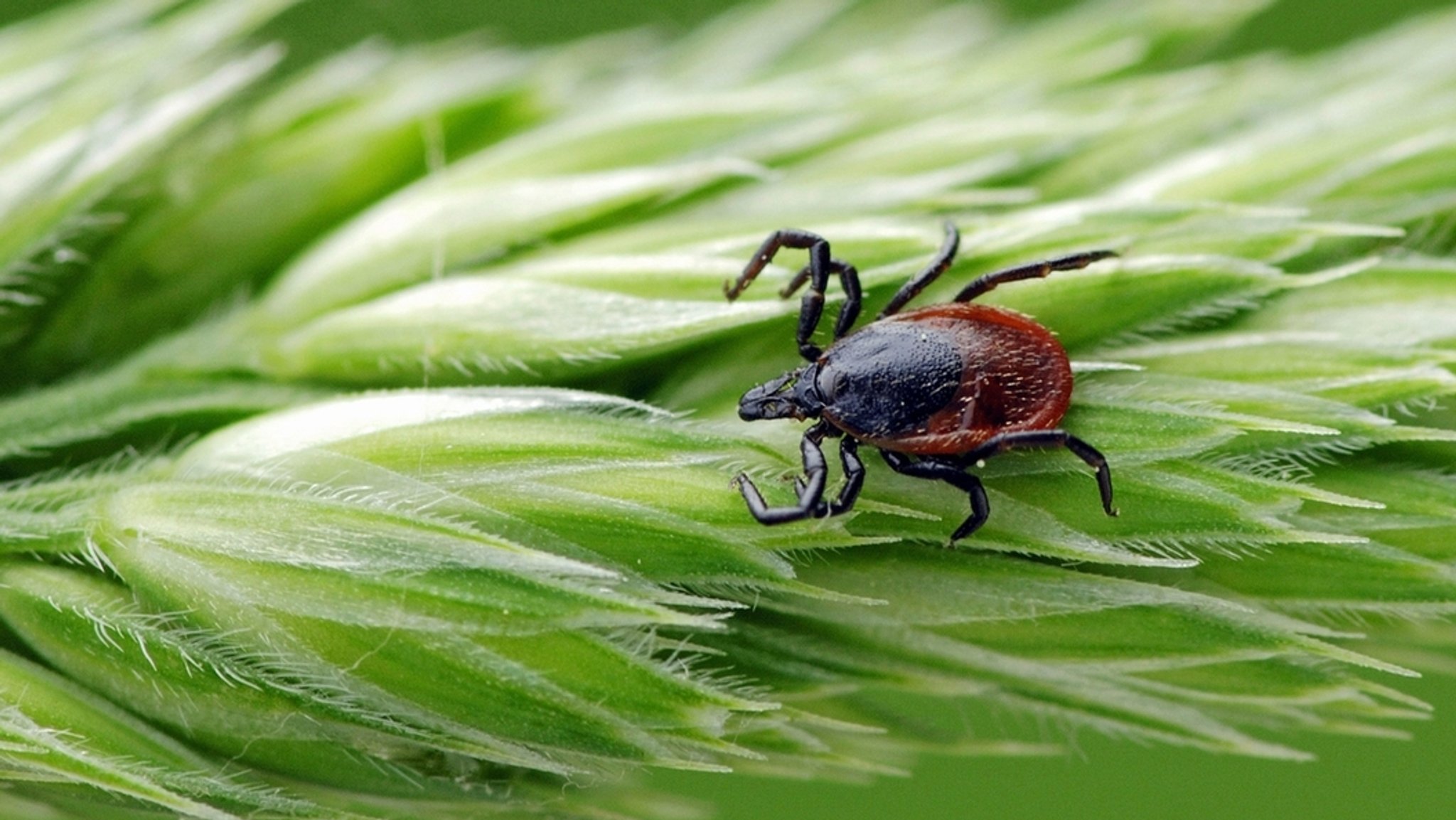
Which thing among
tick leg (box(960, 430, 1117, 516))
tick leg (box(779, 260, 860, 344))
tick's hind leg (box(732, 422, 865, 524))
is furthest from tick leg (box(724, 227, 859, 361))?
tick leg (box(960, 430, 1117, 516))

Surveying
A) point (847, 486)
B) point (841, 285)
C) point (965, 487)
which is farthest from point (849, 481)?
point (841, 285)

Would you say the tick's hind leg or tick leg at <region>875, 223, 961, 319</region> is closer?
the tick's hind leg

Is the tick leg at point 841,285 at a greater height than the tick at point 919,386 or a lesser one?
greater

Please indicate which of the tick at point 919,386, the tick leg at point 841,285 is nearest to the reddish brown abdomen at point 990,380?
the tick at point 919,386

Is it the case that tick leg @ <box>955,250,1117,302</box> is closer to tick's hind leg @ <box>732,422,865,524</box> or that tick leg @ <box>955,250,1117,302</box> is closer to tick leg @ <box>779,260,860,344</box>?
tick leg @ <box>779,260,860,344</box>

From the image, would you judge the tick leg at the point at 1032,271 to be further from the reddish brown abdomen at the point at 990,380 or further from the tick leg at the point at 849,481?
the tick leg at the point at 849,481

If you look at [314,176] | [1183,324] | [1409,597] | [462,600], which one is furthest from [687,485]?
[314,176]

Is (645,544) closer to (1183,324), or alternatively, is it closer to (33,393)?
(1183,324)
